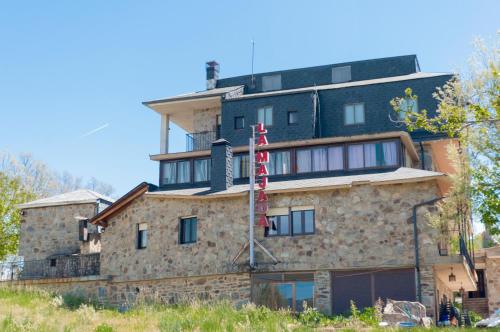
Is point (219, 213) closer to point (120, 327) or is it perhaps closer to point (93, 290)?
point (93, 290)

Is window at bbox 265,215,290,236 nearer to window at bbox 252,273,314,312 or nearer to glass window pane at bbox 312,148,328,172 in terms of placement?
window at bbox 252,273,314,312

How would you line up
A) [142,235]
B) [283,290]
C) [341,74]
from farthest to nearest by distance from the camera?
1. [341,74]
2. [142,235]
3. [283,290]

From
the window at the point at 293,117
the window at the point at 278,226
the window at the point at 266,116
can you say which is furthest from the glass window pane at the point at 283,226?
the window at the point at 266,116

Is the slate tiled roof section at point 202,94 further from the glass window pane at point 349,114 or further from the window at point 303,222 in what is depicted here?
the window at point 303,222

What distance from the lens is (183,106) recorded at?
45562 millimetres

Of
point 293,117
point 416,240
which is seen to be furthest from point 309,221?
point 293,117

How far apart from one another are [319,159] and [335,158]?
0.82 metres

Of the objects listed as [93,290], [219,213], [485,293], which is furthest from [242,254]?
[485,293]

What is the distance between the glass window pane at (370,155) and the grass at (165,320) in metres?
7.96

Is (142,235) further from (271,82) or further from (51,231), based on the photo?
(271,82)

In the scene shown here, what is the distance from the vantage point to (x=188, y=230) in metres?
37.0

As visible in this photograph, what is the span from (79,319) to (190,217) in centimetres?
1223

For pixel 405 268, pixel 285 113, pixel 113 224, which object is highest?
pixel 285 113

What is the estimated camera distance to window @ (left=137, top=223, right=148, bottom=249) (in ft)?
125
